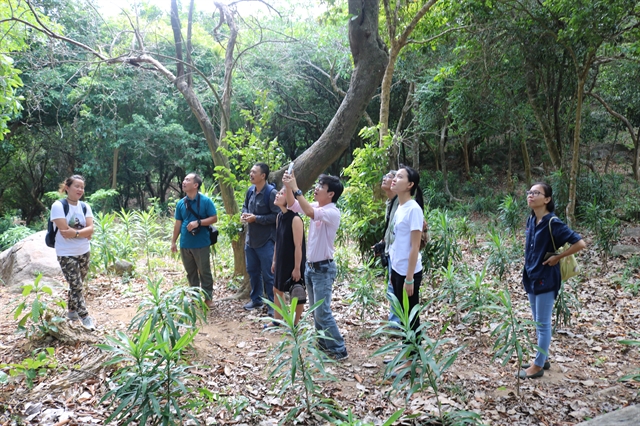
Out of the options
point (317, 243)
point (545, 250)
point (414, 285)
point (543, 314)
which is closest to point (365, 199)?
point (317, 243)

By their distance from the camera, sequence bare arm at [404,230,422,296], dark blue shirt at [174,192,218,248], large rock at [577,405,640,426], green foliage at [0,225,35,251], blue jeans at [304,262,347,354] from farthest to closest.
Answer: green foliage at [0,225,35,251] → dark blue shirt at [174,192,218,248] → blue jeans at [304,262,347,354] → bare arm at [404,230,422,296] → large rock at [577,405,640,426]

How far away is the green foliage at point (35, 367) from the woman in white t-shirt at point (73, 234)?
72 cm

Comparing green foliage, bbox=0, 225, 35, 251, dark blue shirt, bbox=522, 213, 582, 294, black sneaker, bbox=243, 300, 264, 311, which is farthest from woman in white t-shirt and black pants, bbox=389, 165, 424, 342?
green foliage, bbox=0, 225, 35, 251

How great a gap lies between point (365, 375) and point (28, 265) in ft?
18.0

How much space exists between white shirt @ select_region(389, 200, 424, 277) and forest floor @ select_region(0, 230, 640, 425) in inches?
24.2

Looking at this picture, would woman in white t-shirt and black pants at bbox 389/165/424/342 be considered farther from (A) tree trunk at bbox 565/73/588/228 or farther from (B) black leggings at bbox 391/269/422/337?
(A) tree trunk at bbox 565/73/588/228

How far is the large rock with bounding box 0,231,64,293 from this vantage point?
249 inches

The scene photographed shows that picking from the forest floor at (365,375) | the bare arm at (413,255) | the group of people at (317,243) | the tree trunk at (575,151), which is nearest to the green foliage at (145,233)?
the forest floor at (365,375)

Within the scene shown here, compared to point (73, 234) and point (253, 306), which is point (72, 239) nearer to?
point (73, 234)

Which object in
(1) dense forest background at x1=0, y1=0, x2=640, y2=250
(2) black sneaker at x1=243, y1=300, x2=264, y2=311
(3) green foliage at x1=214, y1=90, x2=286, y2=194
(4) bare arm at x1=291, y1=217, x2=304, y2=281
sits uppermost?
(1) dense forest background at x1=0, y1=0, x2=640, y2=250

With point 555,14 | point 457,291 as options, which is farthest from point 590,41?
point 457,291

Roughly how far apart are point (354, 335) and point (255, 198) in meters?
1.74

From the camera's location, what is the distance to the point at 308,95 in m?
17.3

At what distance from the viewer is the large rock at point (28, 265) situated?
6.32 m
